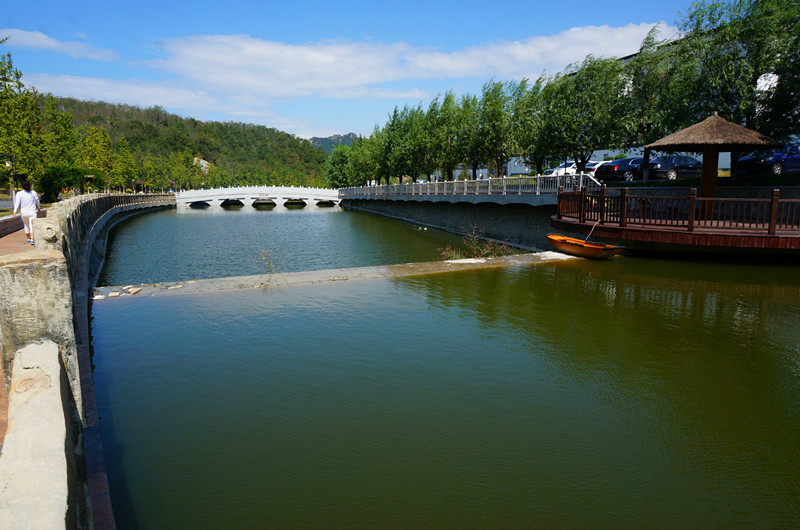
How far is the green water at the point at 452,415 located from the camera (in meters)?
3.99

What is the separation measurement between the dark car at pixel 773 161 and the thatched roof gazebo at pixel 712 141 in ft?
21.2

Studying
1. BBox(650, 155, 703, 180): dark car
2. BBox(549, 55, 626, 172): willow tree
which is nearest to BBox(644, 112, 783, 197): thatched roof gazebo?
BBox(549, 55, 626, 172): willow tree

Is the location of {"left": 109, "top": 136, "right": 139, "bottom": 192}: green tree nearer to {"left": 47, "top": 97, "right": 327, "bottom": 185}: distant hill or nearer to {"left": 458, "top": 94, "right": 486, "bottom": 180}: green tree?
{"left": 47, "top": 97, "right": 327, "bottom": 185}: distant hill

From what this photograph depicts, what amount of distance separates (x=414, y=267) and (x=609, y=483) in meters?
10.2

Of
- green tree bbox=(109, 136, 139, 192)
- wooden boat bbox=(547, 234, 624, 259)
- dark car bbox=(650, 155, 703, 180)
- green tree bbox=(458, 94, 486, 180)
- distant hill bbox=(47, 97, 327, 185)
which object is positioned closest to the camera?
wooden boat bbox=(547, 234, 624, 259)

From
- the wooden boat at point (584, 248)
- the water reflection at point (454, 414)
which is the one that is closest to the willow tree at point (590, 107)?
the wooden boat at point (584, 248)

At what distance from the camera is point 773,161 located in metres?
21.5

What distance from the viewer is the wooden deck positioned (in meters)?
12.9

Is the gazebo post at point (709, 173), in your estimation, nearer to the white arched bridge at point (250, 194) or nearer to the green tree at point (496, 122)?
the green tree at point (496, 122)

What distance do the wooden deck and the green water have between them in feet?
12.7

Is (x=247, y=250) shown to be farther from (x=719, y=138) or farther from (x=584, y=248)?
(x=719, y=138)

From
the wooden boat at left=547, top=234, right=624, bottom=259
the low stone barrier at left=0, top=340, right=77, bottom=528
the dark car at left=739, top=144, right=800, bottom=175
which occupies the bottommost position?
the wooden boat at left=547, top=234, right=624, bottom=259

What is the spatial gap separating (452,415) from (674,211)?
12452mm

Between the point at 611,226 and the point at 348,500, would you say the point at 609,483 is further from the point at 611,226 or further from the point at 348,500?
the point at 611,226
